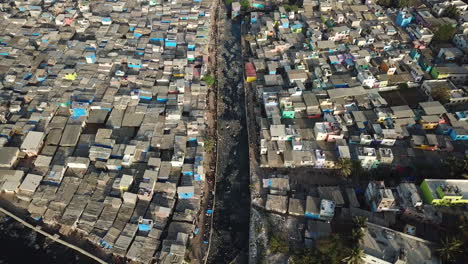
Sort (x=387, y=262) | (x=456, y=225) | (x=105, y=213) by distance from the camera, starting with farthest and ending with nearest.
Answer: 1. (x=105, y=213)
2. (x=456, y=225)
3. (x=387, y=262)

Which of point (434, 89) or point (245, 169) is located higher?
point (434, 89)

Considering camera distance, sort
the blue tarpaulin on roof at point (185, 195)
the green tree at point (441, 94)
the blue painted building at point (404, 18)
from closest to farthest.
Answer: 1. the blue tarpaulin on roof at point (185, 195)
2. the green tree at point (441, 94)
3. the blue painted building at point (404, 18)

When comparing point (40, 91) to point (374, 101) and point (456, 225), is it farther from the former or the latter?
point (456, 225)

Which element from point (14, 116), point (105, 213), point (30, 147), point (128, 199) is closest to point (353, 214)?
point (128, 199)

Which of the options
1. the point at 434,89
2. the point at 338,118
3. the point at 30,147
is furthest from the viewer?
the point at 434,89

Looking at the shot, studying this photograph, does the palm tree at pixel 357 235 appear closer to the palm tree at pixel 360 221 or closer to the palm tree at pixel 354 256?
the palm tree at pixel 360 221

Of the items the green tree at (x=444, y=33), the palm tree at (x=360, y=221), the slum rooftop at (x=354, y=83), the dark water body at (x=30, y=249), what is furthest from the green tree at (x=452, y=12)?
the dark water body at (x=30, y=249)

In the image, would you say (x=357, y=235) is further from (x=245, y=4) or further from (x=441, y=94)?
(x=245, y=4)
